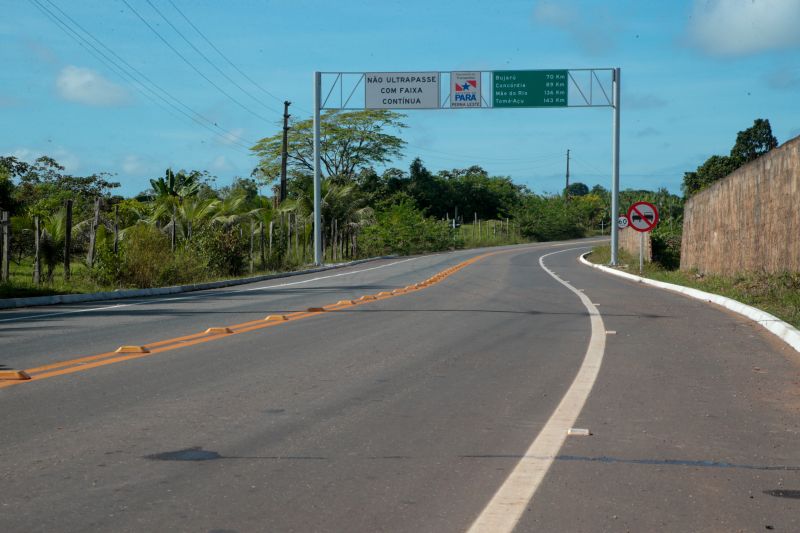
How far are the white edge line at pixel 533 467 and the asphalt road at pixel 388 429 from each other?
0.13 ft

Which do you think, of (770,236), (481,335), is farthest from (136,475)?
(770,236)

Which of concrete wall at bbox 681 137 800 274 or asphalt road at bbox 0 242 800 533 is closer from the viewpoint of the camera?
asphalt road at bbox 0 242 800 533

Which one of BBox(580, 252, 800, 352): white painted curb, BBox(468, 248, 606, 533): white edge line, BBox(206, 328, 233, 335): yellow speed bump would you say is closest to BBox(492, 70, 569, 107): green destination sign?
BBox(580, 252, 800, 352): white painted curb

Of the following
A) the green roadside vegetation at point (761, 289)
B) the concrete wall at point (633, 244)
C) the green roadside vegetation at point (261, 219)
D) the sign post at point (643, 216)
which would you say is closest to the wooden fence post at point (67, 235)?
the green roadside vegetation at point (261, 219)

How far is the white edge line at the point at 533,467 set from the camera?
4078 millimetres

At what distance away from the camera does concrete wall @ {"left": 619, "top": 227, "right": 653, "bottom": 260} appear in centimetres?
3394

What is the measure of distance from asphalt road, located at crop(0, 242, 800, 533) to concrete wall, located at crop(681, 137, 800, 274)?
3.77 meters

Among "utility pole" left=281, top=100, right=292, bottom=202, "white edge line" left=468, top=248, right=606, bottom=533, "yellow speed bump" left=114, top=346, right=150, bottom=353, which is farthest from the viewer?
"utility pole" left=281, top=100, right=292, bottom=202

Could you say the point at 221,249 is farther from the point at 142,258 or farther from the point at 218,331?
the point at 218,331

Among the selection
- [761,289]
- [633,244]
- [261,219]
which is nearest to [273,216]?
[261,219]

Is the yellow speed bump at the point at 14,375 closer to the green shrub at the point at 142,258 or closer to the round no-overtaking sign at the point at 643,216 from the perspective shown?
the green shrub at the point at 142,258

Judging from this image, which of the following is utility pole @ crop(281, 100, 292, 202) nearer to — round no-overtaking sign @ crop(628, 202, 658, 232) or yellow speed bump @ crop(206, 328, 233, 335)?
round no-overtaking sign @ crop(628, 202, 658, 232)

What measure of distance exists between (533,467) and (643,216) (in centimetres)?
2407

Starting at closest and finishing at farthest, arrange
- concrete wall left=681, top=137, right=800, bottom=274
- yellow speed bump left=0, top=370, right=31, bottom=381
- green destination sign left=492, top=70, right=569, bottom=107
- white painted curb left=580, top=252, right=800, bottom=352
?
1. yellow speed bump left=0, top=370, right=31, bottom=381
2. white painted curb left=580, top=252, right=800, bottom=352
3. concrete wall left=681, top=137, right=800, bottom=274
4. green destination sign left=492, top=70, right=569, bottom=107
